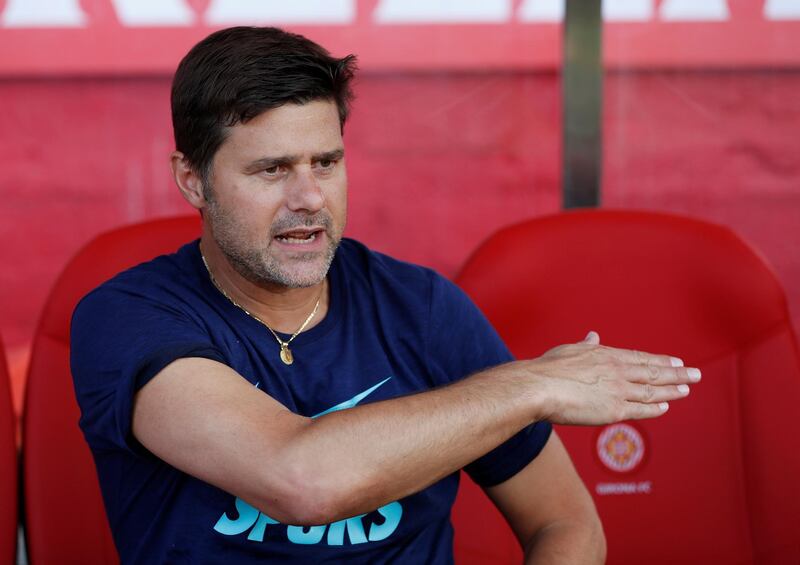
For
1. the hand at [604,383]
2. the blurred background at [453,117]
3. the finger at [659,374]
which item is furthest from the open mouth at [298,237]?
the blurred background at [453,117]

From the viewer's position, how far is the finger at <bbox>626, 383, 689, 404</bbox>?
1479mm

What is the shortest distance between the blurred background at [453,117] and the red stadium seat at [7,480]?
0.61 meters

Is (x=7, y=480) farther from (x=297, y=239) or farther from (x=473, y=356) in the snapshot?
(x=473, y=356)

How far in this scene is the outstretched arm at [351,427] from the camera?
1362 millimetres

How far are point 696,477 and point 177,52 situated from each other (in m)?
1.35

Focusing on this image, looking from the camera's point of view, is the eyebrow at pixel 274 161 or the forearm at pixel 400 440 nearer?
the forearm at pixel 400 440

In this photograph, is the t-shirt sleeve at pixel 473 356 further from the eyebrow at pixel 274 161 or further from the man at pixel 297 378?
the eyebrow at pixel 274 161

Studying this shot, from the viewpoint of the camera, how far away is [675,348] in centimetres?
201

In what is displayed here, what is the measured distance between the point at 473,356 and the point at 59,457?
70 centimetres

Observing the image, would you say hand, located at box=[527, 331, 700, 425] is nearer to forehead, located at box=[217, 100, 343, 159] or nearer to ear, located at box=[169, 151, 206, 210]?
forehead, located at box=[217, 100, 343, 159]

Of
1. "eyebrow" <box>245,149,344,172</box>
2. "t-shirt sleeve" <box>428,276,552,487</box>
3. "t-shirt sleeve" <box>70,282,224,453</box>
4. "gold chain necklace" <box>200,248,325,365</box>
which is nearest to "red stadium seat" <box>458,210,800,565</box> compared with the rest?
"t-shirt sleeve" <box>428,276,552,487</box>

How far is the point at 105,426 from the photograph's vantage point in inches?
60.3

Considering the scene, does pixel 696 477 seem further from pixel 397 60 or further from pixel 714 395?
pixel 397 60

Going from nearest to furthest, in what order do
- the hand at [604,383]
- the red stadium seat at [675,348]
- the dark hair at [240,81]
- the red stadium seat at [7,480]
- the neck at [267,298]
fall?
1. the hand at [604,383]
2. the dark hair at [240,81]
3. the neck at [267,298]
4. the red stadium seat at [7,480]
5. the red stadium seat at [675,348]
